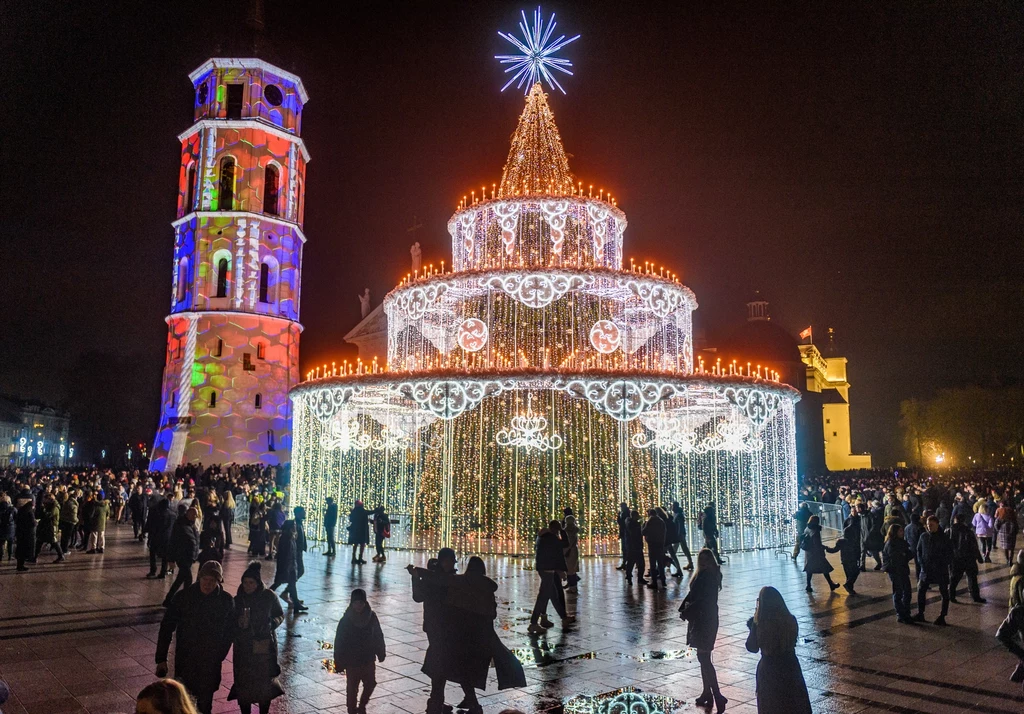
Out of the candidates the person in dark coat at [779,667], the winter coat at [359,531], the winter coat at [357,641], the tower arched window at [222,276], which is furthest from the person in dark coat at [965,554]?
the tower arched window at [222,276]

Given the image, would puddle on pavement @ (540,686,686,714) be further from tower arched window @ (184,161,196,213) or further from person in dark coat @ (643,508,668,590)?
tower arched window @ (184,161,196,213)

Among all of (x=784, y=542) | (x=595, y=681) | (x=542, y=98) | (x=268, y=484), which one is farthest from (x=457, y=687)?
(x=268, y=484)

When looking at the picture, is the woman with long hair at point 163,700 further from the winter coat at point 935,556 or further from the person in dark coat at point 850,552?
the person in dark coat at point 850,552

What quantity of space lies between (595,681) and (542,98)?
20064 mm

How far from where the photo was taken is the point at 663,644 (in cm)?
928

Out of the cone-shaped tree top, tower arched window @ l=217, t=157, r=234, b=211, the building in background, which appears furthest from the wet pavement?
the building in background

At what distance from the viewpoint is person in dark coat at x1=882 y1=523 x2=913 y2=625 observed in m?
10.8

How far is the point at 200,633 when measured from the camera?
5.88m

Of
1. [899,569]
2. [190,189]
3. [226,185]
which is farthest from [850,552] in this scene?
[190,189]

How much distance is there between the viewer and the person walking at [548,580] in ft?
32.8

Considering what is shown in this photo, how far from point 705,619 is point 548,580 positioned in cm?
335

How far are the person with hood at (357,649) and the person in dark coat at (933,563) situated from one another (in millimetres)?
8465

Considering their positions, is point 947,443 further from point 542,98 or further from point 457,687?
point 457,687

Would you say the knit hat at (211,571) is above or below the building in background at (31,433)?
below
